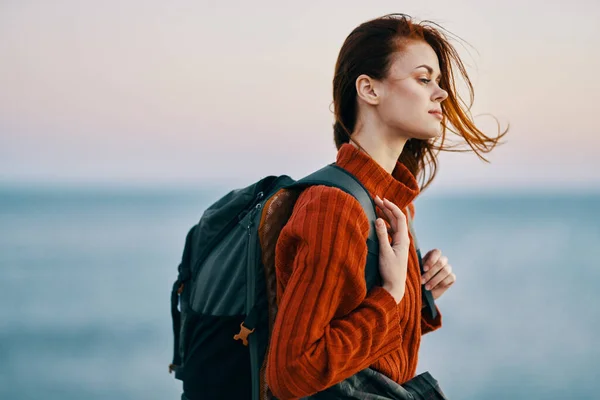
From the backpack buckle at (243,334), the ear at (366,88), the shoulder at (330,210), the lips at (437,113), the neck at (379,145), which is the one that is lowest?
the backpack buckle at (243,334)

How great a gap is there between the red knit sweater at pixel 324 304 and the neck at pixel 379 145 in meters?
0.24

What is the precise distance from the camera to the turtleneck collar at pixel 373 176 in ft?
5.65

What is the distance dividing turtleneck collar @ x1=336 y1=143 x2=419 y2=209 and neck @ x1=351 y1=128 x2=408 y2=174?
0.03 meters

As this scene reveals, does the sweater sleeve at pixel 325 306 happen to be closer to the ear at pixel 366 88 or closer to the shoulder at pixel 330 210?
the shoulder at pixel 330 210

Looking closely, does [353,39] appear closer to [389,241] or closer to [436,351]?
[389,241]

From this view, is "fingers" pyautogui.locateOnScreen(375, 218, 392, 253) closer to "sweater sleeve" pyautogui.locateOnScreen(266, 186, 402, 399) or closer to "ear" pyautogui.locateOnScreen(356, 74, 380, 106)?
"sweater sleeve" pyautogui.locateOnScreen(266, 186, 402, 399)

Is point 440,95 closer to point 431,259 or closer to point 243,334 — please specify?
point 431,259

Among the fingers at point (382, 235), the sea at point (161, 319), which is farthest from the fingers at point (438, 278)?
the sea at point (161, 319)

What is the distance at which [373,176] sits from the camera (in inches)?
68.0

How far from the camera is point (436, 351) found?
8.08 m

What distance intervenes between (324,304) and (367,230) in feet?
0.67

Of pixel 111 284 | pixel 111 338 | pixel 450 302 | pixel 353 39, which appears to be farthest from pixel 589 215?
pixel 353 39

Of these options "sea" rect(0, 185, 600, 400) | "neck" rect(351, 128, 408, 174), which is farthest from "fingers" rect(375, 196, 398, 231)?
"sea" rect(0, 185, 600, 400)

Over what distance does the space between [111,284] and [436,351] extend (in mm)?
6037
